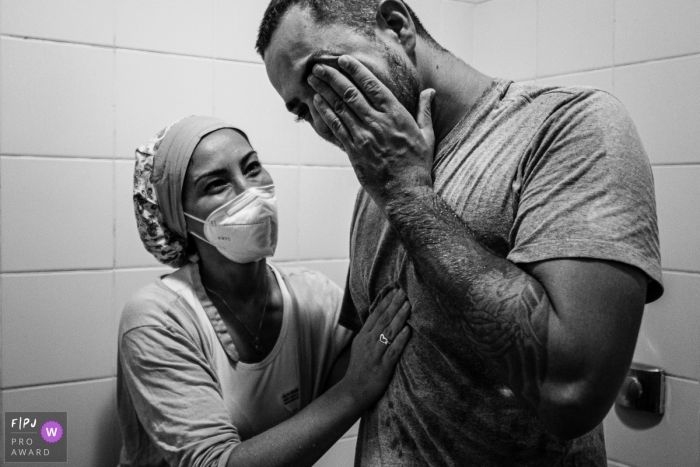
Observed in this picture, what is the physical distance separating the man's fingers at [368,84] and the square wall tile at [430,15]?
1309mm

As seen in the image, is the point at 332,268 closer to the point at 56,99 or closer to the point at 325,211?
the point at 325,211

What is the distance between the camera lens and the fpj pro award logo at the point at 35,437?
150 cm

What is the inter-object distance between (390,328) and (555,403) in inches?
13.4

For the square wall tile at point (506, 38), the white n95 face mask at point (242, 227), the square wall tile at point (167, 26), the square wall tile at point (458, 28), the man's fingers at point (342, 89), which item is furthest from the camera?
the square wall tile at point (458, 28)

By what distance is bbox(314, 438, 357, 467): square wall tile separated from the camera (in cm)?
189

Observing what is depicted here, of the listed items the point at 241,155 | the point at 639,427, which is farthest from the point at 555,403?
the point at 639,427

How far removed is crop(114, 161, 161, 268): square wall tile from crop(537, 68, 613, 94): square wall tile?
1185 millimetres

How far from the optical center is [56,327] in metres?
1.55

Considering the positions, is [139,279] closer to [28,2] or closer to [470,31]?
[28,2]

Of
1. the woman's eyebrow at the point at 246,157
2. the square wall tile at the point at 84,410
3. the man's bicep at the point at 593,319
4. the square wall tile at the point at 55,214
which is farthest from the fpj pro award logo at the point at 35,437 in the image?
the man's bicep at the point at 593,319

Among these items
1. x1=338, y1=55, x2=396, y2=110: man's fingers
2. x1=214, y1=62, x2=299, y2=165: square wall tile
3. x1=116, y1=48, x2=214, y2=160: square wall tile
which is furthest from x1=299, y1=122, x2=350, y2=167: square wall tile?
x1=338, y1=55, x2=396, y2=110: man's fingers

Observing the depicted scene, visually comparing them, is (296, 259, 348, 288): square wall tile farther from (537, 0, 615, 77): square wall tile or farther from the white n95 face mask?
(537, 0, 615, 77): square wall tile

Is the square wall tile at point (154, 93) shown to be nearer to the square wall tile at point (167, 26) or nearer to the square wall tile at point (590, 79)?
the square wall tile at point (167, 26)

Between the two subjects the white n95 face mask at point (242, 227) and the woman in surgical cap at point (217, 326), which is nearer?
the woman in surgical cap at point (217, 326)
